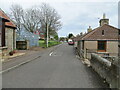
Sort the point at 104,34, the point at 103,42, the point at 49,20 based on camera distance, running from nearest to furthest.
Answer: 1. the point at 103,42
2. the point at 104,34
3. the point at 49,20

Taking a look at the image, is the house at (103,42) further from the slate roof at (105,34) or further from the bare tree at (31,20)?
the bare tree at (31,20)

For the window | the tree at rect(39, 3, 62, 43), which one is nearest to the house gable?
the window

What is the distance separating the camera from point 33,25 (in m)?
39.8

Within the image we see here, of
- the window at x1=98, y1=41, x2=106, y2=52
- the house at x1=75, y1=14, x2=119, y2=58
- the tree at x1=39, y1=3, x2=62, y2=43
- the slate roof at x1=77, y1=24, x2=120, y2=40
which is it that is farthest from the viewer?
the tree at x1=39, y1=3, x2=62, y2=43

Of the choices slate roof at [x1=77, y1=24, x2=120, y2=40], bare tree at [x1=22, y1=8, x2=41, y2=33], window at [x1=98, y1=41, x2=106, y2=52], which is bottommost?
window at [x1=98, y1=41, x2=106, y2=52]

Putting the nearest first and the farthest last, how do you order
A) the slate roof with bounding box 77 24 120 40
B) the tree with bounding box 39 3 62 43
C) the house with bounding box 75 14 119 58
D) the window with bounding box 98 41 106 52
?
the house with bounding box 75 14 119 58, the slate roof with bounding box 77 24 120 40, the window with bounding box 98 41 106 52, the tree with bounding box 39 3 62 43

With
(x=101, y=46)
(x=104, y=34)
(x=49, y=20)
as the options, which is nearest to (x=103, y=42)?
(x=101, y=46)

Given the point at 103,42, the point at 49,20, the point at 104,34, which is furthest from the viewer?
the point at 49,20

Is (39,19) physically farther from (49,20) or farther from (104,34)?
A: (104,34)

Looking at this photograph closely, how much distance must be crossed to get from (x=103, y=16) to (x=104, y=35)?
12.3 ft

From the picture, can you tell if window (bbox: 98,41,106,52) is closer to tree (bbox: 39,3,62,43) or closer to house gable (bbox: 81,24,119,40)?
house gable (bbox: 81,24,119,40)

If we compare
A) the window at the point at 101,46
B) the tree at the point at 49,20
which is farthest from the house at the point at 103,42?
the tree at the point at 49,20

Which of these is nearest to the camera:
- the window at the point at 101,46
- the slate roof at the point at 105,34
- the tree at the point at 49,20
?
the slate roof at the point at 105,34

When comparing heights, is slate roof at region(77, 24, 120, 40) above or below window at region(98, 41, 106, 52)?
above
